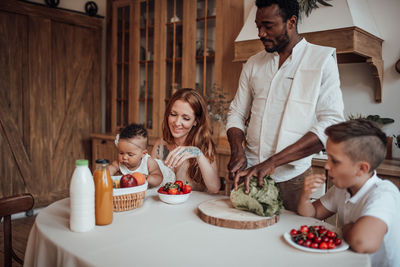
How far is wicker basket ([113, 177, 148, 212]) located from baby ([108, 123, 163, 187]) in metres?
0.43

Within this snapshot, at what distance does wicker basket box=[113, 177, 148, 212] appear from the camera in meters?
1.32

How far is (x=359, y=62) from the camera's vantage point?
103 inches

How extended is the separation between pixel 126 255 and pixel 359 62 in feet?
7.80

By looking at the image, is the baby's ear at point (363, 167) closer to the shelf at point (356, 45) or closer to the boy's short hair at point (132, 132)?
the boy's short hair at point (132, 132)

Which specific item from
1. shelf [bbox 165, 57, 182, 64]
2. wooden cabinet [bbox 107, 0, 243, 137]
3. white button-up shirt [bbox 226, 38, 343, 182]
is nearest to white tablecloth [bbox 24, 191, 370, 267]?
white button-up shirt [bbox 226, 38, 343, 182]

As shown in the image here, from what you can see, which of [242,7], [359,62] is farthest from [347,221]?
[242,7]

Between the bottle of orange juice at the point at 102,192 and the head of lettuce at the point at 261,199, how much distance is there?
494 millimetres

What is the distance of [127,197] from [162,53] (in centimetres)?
264

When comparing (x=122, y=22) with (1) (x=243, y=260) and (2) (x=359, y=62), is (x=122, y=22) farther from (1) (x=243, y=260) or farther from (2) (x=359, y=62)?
(1) (x=243, y=260)

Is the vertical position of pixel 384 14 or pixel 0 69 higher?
pixel 384 14

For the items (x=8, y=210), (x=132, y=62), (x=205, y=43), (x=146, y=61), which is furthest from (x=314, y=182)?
(x=132, y=62)

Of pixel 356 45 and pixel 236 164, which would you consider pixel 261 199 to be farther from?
pixel 356 45

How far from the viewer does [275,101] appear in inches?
64.2

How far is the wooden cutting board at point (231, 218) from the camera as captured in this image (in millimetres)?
1196
